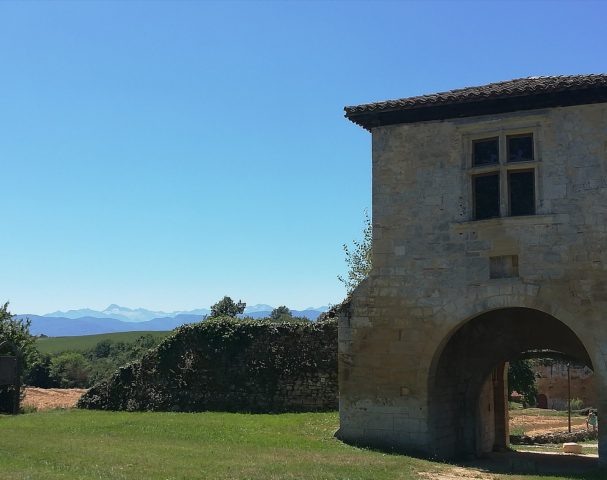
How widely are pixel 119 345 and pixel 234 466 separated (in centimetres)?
7085

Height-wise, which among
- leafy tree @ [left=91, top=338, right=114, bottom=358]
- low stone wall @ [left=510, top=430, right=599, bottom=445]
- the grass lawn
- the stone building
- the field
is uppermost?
the stone building

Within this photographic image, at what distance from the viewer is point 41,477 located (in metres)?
9.35

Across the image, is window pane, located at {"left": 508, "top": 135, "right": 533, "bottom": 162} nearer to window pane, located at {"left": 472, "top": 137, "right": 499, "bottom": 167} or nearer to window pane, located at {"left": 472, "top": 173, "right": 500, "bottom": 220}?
window pane, located at {"left": 472, "top": 137, "right": 499, "bottom": 167}

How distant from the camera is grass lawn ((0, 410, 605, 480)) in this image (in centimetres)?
1030

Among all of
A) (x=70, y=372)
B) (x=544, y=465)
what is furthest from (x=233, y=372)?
(x=70, y=372)

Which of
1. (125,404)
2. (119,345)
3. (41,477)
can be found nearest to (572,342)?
(41,477)

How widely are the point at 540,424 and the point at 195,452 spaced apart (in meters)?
22.0

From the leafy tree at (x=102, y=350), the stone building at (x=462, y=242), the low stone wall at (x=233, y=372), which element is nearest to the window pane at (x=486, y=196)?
the stone building at (x=462, y=242)

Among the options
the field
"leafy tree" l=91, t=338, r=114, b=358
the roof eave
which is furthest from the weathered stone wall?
"leafy tree" l=91, t=338, r=114, b=358

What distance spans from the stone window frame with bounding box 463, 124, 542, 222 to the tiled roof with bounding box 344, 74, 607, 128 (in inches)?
22.9

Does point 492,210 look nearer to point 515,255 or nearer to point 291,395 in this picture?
point 515,255

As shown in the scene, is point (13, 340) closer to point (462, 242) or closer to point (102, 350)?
point (462, 242)

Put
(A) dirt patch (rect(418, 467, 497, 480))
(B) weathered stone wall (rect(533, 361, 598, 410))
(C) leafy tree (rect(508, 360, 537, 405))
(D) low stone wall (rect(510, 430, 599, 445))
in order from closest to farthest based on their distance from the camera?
(A) dirt patch (rect(418, 467, 497, 480)), (D) low stone wall (rect(510, 430, 599, 445)), (C) leafy tree (rect(508, 360, 537, 405)), (B) weathered stone wall (rect(533, 361, 598, 410))

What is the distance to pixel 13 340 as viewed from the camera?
23.0 meters
